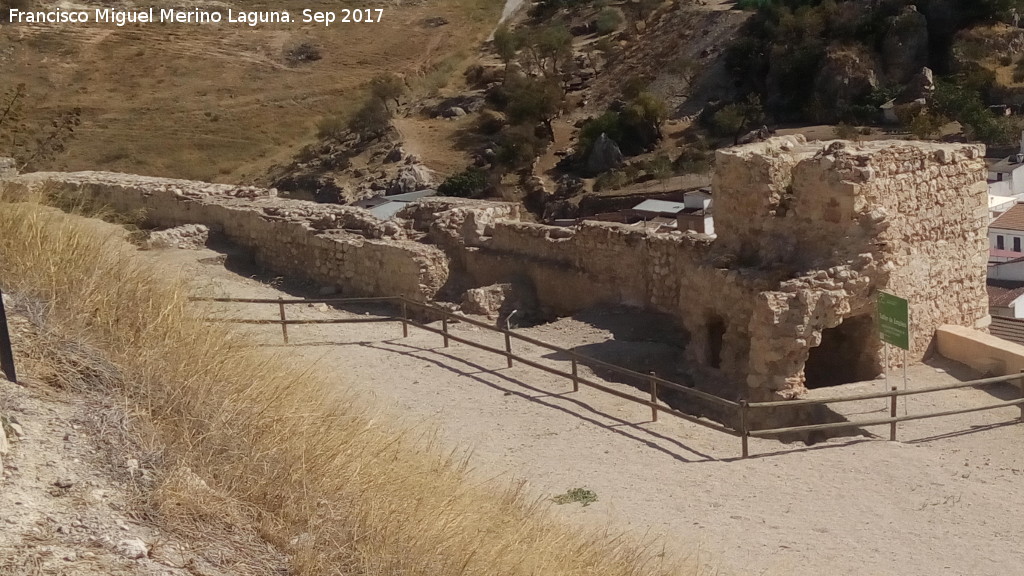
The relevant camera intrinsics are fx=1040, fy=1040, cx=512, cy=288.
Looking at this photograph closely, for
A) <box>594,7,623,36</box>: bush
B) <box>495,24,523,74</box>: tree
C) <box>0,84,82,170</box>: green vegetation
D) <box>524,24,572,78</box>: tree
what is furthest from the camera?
<box>594,7,623,36</box>: bush

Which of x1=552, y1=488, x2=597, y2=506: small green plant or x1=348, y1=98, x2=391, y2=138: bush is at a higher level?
x1=348, y1=98, x2=391, y2=138: bush

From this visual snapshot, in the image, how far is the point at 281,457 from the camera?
222 inches

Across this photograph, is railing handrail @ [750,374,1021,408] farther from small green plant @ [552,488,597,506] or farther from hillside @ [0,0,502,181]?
hillside @ [0,0,502,181]

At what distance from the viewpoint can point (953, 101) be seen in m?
36.1

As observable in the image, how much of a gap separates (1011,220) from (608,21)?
31.6 meters

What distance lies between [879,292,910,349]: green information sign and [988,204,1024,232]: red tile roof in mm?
17860

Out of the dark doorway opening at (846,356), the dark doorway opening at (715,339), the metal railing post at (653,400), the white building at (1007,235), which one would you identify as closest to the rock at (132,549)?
the metal railing post at (653,400)

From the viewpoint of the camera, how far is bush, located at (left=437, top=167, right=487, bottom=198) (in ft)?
128

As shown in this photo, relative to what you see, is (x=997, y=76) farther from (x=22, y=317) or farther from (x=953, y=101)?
(x=22, y=317)

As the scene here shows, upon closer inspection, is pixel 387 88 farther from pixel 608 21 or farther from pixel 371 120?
pixel 608 21

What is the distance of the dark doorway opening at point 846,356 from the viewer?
37.1 feet

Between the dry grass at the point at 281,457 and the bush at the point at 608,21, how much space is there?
4937 cm

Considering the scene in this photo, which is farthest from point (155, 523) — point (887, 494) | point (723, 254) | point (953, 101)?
point (953, 101)

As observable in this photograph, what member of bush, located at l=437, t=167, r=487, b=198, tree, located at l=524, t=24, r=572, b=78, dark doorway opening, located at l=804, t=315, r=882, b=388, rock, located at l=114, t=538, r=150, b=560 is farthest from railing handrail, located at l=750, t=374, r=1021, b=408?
tree, located at l=524, t=24, r=572, b=78
